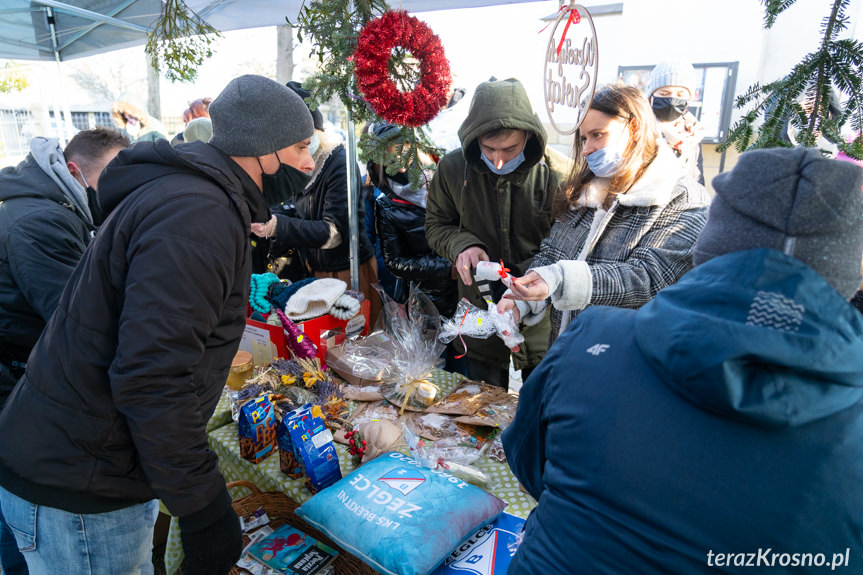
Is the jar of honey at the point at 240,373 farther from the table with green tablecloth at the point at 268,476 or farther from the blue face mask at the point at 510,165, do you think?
the blue face mask at the point at 510,165

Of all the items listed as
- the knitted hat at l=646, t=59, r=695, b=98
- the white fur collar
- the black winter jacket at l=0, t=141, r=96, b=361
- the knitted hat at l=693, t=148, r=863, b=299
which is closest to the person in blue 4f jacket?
the knitted hat at l=693, t=148, r=863, b=299

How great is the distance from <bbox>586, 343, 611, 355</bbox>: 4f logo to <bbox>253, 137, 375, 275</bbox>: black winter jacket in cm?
224

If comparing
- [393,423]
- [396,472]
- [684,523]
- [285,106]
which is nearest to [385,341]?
[393,423]

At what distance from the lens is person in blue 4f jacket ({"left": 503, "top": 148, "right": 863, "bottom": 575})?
700mm

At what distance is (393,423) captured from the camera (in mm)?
1878

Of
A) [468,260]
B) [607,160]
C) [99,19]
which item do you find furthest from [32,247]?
[99,19]

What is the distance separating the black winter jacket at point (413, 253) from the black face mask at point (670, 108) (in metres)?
1.55

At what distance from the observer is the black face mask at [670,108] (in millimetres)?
3086

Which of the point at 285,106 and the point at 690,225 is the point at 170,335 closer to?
the point at 285,106

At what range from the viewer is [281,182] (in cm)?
154

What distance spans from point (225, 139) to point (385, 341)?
3.94 ft

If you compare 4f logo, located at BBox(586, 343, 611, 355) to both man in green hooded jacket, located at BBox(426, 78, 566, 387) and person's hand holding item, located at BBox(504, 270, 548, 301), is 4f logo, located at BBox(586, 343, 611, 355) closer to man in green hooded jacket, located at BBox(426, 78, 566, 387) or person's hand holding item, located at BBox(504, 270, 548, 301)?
person's hand holding item, located at BBox(504, 270, 548, 301)

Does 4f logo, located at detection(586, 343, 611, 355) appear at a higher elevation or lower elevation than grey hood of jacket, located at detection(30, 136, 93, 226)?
lower

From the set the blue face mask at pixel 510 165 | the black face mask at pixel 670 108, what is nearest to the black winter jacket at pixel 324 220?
the blue face mask at pixel 510 165
